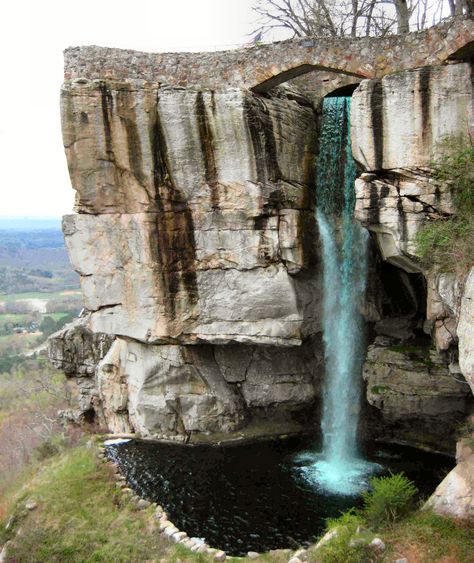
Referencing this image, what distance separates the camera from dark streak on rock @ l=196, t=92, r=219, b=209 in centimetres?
1555

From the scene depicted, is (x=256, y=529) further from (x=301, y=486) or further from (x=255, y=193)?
(x=255, y=193)

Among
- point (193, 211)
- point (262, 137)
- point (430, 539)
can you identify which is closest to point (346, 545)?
point (430, 539)

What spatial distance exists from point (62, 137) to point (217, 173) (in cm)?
453

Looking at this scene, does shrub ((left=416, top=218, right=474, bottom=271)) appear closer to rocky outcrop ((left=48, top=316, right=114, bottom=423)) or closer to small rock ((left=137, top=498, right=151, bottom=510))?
small rock ((left=137, top=498, right=151, bottom=510))

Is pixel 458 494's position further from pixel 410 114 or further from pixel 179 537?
pixel 410 114

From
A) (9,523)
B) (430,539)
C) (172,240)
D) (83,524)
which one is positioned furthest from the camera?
(172,240)

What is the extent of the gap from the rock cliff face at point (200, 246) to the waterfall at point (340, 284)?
1.55ft

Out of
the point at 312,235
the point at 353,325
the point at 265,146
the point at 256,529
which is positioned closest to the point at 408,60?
the point at 265,146

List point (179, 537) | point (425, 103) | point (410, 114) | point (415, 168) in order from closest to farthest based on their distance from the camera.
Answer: point (179, 537), point (425, 103), point (410, 114), point (415, 168)

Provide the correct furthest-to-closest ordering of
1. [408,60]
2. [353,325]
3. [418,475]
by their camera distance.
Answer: [353,325] < [418,475] < [408,60]

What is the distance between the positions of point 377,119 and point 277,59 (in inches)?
135

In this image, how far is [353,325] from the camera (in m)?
17.9

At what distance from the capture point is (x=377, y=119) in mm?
14062

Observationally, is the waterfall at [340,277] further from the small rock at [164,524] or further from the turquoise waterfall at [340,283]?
the small rock at [164,524]
